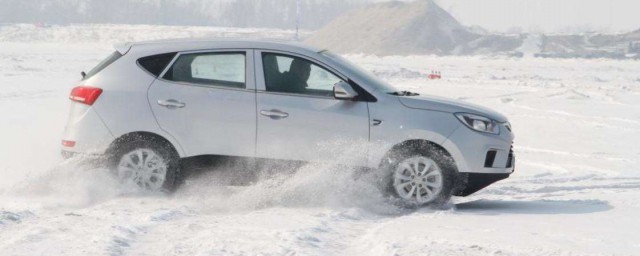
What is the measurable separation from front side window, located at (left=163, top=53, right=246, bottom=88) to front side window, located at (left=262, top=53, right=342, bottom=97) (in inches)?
9.5

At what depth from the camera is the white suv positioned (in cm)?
838

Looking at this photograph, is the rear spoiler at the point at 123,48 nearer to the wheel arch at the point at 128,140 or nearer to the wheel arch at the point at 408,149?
the wheel arch at the point at 128,140

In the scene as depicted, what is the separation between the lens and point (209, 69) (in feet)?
28.6

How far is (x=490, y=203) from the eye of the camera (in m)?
9.26

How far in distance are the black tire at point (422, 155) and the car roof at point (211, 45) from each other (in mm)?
1254

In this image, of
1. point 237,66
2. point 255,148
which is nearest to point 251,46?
point 237,66

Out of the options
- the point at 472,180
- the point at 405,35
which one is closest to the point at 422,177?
the point at 472,180

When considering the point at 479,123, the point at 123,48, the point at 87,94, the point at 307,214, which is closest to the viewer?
the point at 307,214

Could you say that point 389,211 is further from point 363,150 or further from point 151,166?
point 151,166

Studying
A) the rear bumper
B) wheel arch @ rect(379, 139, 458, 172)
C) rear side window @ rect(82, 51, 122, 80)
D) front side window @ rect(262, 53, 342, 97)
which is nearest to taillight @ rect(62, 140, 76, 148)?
the rear bumper

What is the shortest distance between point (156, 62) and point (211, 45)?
0.54 m

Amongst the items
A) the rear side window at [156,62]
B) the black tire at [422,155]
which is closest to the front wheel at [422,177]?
the black tire at [422,155]

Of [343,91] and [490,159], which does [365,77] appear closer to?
[343,91]

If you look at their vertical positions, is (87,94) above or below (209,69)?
below
